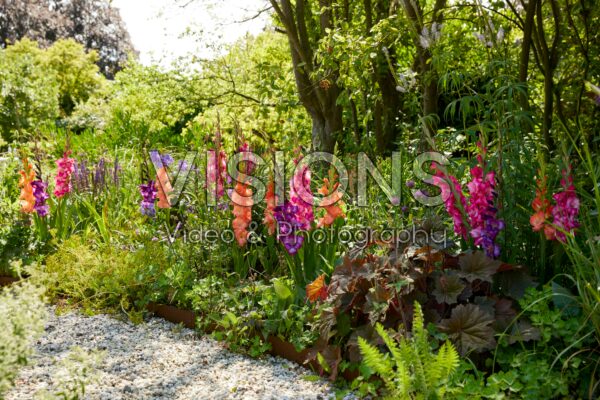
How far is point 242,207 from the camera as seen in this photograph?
3.52m

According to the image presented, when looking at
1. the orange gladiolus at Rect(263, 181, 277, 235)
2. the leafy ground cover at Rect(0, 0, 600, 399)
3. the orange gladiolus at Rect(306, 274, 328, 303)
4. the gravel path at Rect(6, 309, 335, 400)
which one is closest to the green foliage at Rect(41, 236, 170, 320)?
the leafy ground cover at Rect(0, 0, 600, 399)

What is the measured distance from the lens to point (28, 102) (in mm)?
11367

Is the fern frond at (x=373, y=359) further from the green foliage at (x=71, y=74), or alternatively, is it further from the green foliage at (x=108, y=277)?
the green foliage at (x=71, y=74)

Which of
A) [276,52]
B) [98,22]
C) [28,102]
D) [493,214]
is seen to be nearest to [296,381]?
[493,214]

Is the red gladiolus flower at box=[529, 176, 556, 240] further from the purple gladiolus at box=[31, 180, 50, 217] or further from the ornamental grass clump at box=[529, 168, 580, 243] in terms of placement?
the purple gladiolus at box=[31, 180, 50, 217]

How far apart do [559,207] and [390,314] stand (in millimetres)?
846

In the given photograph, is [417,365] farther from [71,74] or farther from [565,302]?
[71,74]

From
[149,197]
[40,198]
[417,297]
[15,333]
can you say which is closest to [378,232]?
[417,297]

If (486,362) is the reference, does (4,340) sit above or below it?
above

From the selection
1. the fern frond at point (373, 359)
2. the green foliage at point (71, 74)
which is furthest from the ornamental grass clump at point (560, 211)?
the green foliage at point (71, 74)

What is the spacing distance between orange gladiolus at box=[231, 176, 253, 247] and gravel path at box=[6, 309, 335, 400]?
60cm

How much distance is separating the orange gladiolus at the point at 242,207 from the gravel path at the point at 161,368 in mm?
600

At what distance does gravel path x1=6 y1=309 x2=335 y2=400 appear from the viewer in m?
2.69

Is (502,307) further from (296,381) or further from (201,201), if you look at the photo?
(201,201)
